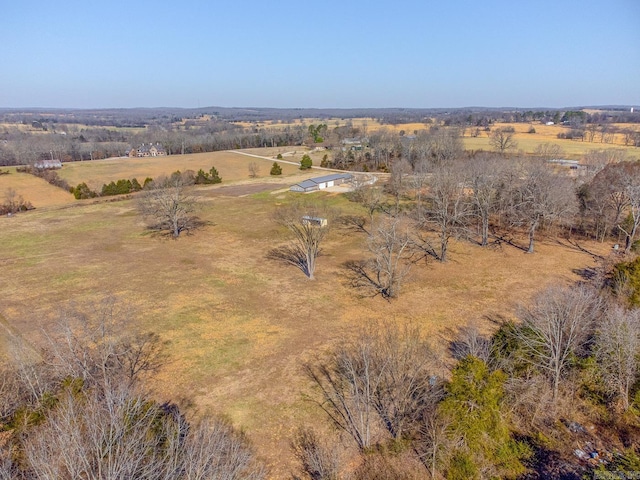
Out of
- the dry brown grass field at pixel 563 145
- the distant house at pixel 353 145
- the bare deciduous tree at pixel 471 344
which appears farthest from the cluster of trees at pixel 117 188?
the dry brown grass field at pixel 563 145

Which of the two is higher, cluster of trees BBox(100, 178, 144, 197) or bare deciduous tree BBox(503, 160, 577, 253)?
bare deciduous tree BBox(503, 160, 577, 253)

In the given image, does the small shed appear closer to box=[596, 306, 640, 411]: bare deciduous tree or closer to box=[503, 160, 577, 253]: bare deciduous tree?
box=[503, 160, 577, 253]: bare deciduous tree

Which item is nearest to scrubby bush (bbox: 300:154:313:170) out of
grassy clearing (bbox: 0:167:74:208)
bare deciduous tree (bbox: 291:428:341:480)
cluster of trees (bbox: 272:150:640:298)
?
cluster of trees (bbox: 272:150:640:298)

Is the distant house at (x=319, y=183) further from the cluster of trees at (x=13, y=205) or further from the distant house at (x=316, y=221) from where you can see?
the cluster of trees at (x=13, y=205)

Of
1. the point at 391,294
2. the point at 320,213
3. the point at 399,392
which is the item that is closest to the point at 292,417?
the point at 399,392

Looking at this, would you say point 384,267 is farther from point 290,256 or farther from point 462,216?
point 462,216

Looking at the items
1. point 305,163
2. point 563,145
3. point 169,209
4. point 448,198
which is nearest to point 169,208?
point 169,209
